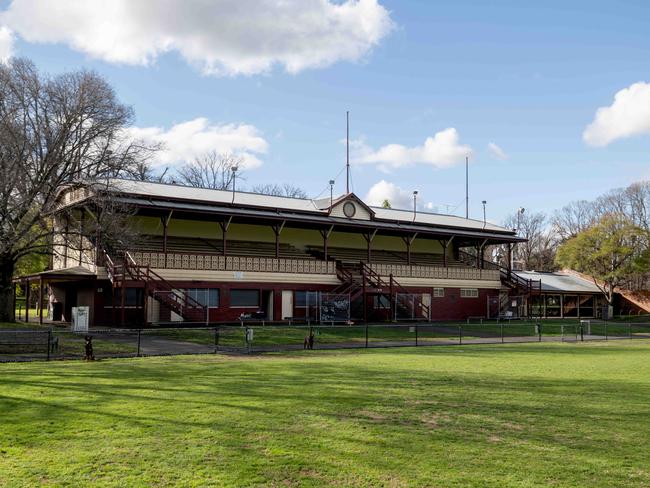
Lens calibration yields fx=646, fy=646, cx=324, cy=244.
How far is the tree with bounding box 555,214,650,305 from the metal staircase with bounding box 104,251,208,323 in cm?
4195

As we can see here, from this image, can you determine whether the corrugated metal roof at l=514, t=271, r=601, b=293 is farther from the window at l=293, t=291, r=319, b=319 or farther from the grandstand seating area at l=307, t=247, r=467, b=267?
the window at l=293, t=291, r=319, b=319

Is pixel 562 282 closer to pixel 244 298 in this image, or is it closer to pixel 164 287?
pixel 244 298

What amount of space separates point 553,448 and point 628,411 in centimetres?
396

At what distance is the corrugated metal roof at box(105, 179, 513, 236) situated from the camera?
4197cm

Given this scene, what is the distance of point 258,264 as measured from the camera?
42812 mm

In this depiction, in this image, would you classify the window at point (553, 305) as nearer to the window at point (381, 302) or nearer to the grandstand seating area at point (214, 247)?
the window at point (381, 302)

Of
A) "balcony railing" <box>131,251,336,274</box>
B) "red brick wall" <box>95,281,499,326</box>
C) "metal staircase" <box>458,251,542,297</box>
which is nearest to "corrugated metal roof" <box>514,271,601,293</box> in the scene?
"metal staircase" <box>458,251,542,297</box>

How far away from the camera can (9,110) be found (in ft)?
114

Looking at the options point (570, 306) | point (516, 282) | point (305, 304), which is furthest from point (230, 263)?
point (570, 306)

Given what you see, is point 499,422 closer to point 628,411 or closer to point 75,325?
point 628,411

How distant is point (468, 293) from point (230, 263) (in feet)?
71.9

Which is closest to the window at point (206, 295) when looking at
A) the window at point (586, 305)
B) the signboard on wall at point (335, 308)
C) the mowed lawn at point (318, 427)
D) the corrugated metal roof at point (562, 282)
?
the signboard on wall at point (335, 308)

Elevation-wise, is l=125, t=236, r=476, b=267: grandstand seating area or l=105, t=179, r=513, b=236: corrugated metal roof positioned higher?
l=105, t=179, r=513, b=236: corrugated metal roof

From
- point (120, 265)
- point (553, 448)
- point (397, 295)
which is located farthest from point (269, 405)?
point (397, 295)
